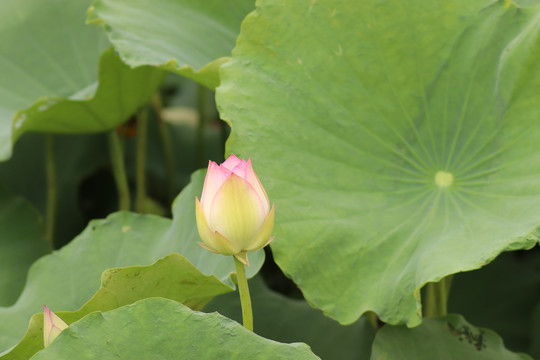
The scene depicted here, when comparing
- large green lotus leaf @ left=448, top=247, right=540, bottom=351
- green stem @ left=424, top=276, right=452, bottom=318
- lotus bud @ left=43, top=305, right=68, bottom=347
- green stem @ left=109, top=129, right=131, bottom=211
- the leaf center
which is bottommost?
lotus bud @ left=43, top=305, right=68, bottom=347

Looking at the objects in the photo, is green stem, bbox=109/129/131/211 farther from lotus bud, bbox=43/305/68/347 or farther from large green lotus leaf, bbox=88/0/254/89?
lotus bud, bbox=43/305/68/347

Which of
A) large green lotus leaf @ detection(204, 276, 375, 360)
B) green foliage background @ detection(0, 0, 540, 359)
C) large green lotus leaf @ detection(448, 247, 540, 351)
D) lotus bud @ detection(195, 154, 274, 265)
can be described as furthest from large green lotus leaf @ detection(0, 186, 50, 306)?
large green lotus leaf @ detection(448, 247, 540, 351)

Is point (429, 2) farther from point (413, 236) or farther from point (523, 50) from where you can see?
point (413, 236)

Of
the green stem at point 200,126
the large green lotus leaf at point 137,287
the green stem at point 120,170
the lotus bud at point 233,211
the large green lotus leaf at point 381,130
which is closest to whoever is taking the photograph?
the lotus bud at point 233,211

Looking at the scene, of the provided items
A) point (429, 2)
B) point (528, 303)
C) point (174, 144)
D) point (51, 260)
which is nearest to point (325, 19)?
point (429, 2)

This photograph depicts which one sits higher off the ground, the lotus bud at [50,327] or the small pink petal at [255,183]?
the small pink petal at [255,183]

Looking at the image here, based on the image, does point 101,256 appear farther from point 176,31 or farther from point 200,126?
point 200,126

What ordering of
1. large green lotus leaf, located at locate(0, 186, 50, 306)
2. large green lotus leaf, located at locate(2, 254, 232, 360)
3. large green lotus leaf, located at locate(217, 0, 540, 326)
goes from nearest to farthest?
large green lotus leaf, located at locate(2, 254, 232, 360)
large green lotus leaf, located at locate(217, 0, 540, 326)
large green lotus leaf, located at locate(0, 186, 50, 306)

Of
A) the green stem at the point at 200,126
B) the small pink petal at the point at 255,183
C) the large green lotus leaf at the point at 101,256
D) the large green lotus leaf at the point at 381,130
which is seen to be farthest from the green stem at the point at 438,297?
the green stem at the point at 200,126

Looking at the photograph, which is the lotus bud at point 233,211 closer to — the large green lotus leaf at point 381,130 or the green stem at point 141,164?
the large green lotus leaf at point 381,130
